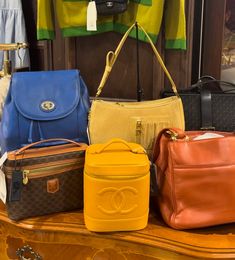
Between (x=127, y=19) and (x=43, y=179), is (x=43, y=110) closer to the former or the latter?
(x=43, y=179)

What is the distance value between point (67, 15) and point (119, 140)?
554 mm

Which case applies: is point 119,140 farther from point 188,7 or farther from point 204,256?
point 188,7

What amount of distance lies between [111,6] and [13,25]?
0.54 meters

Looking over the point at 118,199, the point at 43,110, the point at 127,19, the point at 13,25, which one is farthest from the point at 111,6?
the point at 118,199

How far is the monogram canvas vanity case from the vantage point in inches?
36.8

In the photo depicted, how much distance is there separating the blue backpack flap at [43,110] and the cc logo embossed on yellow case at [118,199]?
245 mm

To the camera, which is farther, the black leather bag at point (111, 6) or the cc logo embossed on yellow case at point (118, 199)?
the black leather bag at point (111, 6)

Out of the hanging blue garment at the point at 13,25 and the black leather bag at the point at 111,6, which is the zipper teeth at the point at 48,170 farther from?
the hanging blue garment at the point at 13,25

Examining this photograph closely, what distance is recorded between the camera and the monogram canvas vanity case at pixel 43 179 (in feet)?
3.07

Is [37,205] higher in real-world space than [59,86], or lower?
lower

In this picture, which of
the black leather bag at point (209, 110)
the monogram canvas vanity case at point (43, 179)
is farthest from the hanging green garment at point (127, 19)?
the monogram canvas vanity case at point (43, 179)

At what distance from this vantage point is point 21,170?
93cm

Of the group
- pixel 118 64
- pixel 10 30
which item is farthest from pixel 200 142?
pixel 10 30

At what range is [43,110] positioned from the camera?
3.46ft
